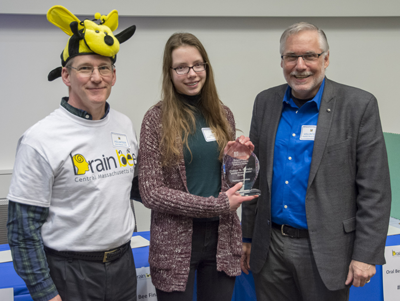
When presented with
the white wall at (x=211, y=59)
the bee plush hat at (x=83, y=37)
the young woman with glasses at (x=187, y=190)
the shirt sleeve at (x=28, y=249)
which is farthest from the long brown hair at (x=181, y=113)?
the white wall at (x=211, y=59)

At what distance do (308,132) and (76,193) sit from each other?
3.12 feet

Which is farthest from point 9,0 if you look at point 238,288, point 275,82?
point 238,288

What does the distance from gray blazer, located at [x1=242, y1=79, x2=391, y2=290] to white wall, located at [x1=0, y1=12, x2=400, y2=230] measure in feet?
6.37

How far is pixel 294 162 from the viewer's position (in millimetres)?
1478

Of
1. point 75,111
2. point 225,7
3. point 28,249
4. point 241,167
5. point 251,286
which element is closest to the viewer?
point 28,249

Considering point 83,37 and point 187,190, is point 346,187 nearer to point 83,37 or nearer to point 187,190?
point 187,190

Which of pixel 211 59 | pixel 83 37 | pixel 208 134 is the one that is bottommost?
pixel 208 134

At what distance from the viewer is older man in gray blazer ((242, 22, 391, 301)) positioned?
1.38 metres

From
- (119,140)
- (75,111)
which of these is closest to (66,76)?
(75,111)

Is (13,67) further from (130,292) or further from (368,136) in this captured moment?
(368,136)

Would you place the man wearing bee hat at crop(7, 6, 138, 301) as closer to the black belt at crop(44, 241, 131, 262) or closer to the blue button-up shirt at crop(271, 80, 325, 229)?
the black belt at crop(44, 241, 131, 262)

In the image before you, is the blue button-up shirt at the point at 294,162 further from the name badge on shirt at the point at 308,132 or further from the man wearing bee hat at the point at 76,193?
the man wearing bee hat at the point at 76,193

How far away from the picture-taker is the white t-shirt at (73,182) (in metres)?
1.11

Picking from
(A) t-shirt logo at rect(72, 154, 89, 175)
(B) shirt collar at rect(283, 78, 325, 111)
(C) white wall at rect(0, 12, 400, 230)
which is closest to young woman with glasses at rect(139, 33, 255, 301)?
(A) t-shirt logo at rect(72, 154, 89, 175)
